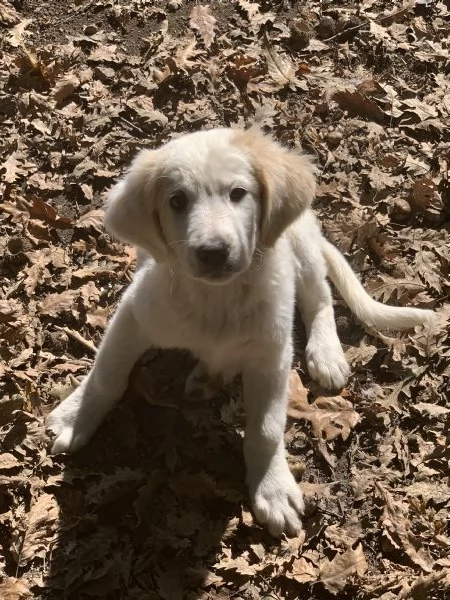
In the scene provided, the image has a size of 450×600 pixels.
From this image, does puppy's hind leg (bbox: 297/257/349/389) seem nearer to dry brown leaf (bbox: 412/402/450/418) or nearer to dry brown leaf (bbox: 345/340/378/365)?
dry brown leaf (bbox: 345/340/378/365)

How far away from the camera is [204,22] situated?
5.34 metres

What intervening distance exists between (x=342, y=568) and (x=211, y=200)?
176cm

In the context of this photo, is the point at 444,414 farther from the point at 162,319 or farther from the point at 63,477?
the point at 63,477

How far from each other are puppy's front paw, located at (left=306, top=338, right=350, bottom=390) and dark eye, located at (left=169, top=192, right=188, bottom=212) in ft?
4.55

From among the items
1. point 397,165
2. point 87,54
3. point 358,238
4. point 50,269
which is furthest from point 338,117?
point 50,269

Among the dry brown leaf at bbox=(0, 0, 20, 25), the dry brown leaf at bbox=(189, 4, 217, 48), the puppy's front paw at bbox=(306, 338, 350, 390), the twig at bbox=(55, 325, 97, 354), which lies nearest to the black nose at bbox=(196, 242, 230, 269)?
the puppy's front paw at bbox=(306, 338, 350, 390)

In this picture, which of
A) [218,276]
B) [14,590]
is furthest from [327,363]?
[14,590]

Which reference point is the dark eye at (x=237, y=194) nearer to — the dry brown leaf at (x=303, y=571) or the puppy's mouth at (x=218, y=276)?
the puppy's mouth at (x=218, y=276)

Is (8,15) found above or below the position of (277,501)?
above

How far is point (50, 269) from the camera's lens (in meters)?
4.07

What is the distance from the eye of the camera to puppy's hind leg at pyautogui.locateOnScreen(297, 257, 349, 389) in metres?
3.67

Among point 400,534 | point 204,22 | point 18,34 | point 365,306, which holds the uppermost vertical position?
point 18,34

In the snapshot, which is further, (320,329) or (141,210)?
(320,329)

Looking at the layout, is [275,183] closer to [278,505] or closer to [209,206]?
[209,206]
